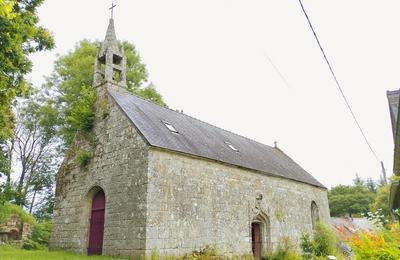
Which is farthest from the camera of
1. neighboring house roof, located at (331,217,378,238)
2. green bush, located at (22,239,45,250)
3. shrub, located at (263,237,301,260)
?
green bush, located at (22,239,45,250)

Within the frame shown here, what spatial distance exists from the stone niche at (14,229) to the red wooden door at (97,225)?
22.4 ft

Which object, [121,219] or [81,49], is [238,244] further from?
[81,49]

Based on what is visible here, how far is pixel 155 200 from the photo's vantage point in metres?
10.8

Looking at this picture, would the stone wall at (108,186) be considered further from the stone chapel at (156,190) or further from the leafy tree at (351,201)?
the leafy tree at (351,201)

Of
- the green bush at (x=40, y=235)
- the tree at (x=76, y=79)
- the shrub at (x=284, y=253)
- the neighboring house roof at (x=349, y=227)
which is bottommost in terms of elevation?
the shrub at (x=284, y=253)

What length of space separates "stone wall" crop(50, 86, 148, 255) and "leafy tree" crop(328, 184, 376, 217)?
4891 cm

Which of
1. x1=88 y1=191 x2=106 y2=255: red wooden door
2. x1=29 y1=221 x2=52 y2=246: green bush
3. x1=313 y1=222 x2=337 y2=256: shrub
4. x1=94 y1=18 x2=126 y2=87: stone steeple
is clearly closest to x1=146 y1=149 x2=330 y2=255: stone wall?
x1=313 y1=222 x2=337 y2=256: shrub

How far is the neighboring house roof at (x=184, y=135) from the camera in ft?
40.7

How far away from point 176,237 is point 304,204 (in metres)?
11.1

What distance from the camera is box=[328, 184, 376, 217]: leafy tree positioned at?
2077 inches

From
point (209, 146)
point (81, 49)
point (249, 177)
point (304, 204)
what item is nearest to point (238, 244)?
point (249, 177)

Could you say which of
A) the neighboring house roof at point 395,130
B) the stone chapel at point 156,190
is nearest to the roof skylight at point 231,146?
the stone chapel at point 156,190

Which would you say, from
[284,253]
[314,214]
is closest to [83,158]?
[284,253]

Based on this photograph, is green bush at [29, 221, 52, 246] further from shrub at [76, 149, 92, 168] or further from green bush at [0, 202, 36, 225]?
shrub at [76, 149, 92, 168]
